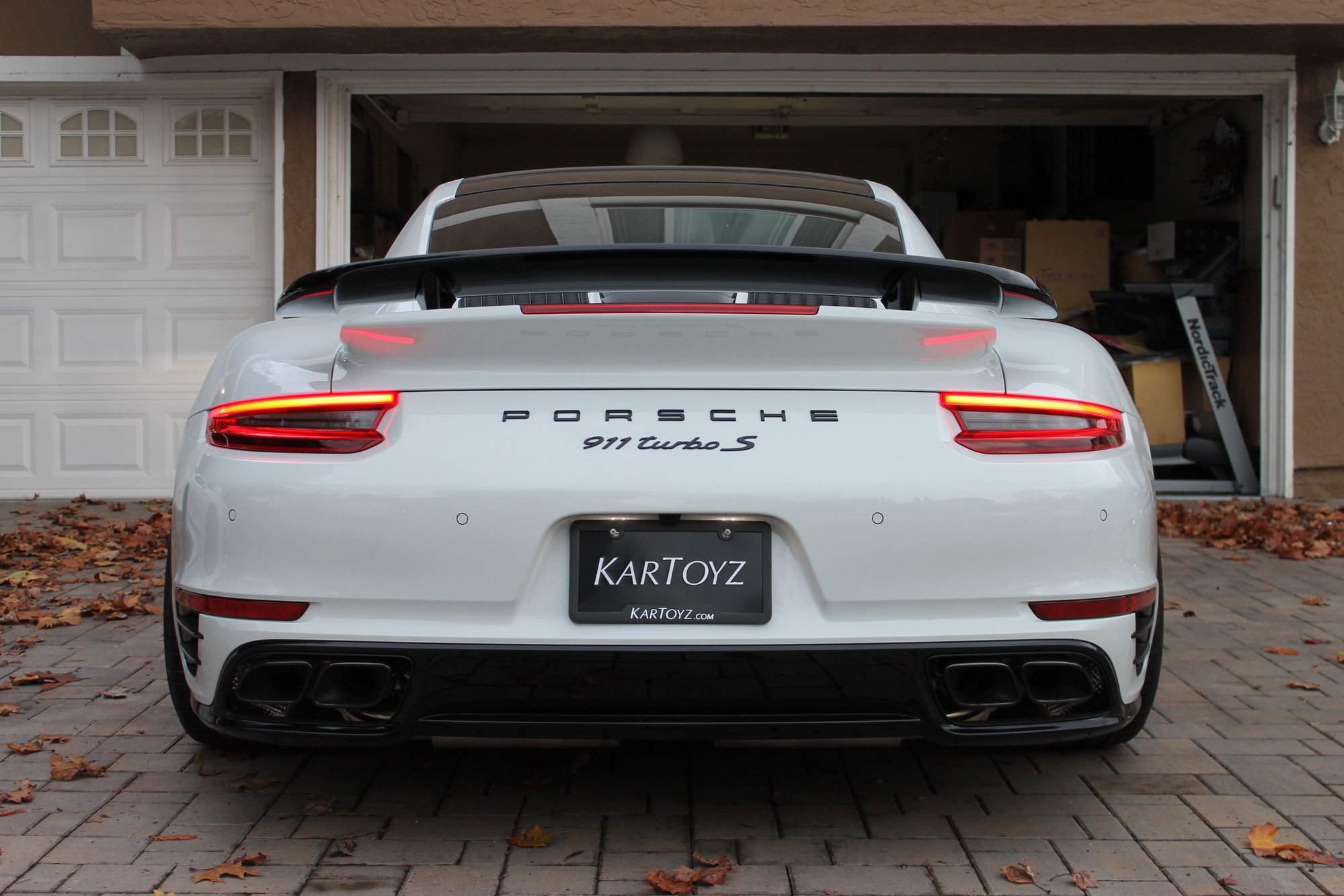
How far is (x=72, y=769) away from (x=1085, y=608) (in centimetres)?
230

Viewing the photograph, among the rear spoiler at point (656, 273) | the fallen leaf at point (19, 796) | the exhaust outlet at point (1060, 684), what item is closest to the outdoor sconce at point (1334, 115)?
the rear spoiler at point (656, 273)

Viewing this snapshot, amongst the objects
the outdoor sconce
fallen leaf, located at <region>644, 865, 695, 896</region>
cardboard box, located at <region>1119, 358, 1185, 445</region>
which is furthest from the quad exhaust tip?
cardboard box, located at <region>1119, 358, 1185, 445</region>

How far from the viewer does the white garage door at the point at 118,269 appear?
8180 millimetres

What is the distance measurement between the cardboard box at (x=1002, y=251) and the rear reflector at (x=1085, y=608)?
8.92 m

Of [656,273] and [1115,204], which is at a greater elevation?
[1115,204]

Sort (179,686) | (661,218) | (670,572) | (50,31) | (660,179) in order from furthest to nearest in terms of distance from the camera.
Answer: (50,31)
(660,179)
(661,218)
(179,686)
(670,572)

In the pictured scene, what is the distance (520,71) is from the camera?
7.93m

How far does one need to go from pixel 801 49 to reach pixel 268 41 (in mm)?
3285

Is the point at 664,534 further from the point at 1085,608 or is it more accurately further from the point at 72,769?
the point at 72,769

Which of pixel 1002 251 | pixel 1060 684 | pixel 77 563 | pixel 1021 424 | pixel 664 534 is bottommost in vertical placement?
pixel 77 563

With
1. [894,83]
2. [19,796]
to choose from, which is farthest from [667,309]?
[894,83]

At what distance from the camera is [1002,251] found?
10.8 m

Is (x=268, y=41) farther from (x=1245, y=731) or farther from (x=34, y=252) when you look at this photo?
(x=1245, y=731)

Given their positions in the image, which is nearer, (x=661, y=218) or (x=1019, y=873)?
(x=1019, y=873)
